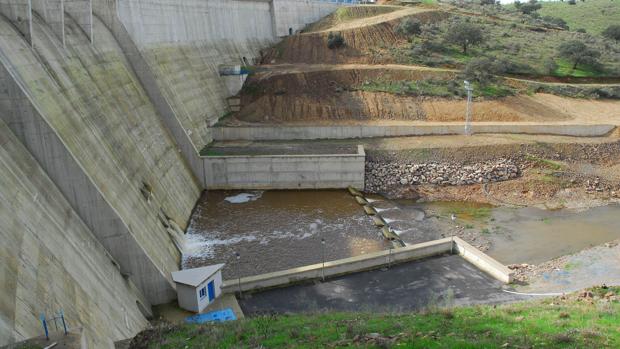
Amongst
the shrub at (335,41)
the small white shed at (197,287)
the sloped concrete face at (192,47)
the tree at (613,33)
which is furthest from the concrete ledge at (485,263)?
the tree at (613,33)

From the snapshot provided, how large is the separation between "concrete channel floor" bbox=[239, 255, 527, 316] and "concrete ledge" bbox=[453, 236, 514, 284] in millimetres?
250

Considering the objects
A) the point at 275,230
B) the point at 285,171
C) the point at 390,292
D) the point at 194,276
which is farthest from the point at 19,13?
the point at 390,292

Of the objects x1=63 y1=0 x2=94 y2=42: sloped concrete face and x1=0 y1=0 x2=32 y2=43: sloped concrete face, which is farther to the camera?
x1=63 y1=0 x2=94 y2=42: sloped concrete face

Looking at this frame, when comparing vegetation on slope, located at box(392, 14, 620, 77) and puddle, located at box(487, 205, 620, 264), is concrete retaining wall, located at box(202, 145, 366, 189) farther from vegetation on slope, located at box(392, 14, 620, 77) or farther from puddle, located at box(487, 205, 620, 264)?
vegetation on slope, located at box(392, 14, 620, 77)

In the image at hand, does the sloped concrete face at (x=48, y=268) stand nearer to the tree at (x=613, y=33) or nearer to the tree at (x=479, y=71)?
the tree at (x=479, y=71)

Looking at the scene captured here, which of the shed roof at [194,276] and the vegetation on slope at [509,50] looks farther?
the vegetation on slope at [509,50]

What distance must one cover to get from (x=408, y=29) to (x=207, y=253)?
3537 cm

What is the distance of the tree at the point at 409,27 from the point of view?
48531mm

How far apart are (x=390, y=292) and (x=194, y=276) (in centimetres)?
709

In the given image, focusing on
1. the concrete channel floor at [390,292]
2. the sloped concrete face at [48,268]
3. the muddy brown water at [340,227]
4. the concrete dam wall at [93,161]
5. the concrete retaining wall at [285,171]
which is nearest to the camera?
the sloped concrete face at [48,268]

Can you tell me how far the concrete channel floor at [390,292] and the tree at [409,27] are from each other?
34.2 metres

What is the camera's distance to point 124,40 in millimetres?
26656

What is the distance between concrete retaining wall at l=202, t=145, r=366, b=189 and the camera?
30.0 metres

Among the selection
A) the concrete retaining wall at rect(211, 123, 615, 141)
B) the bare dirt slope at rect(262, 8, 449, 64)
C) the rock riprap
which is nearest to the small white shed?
the rock riprap
